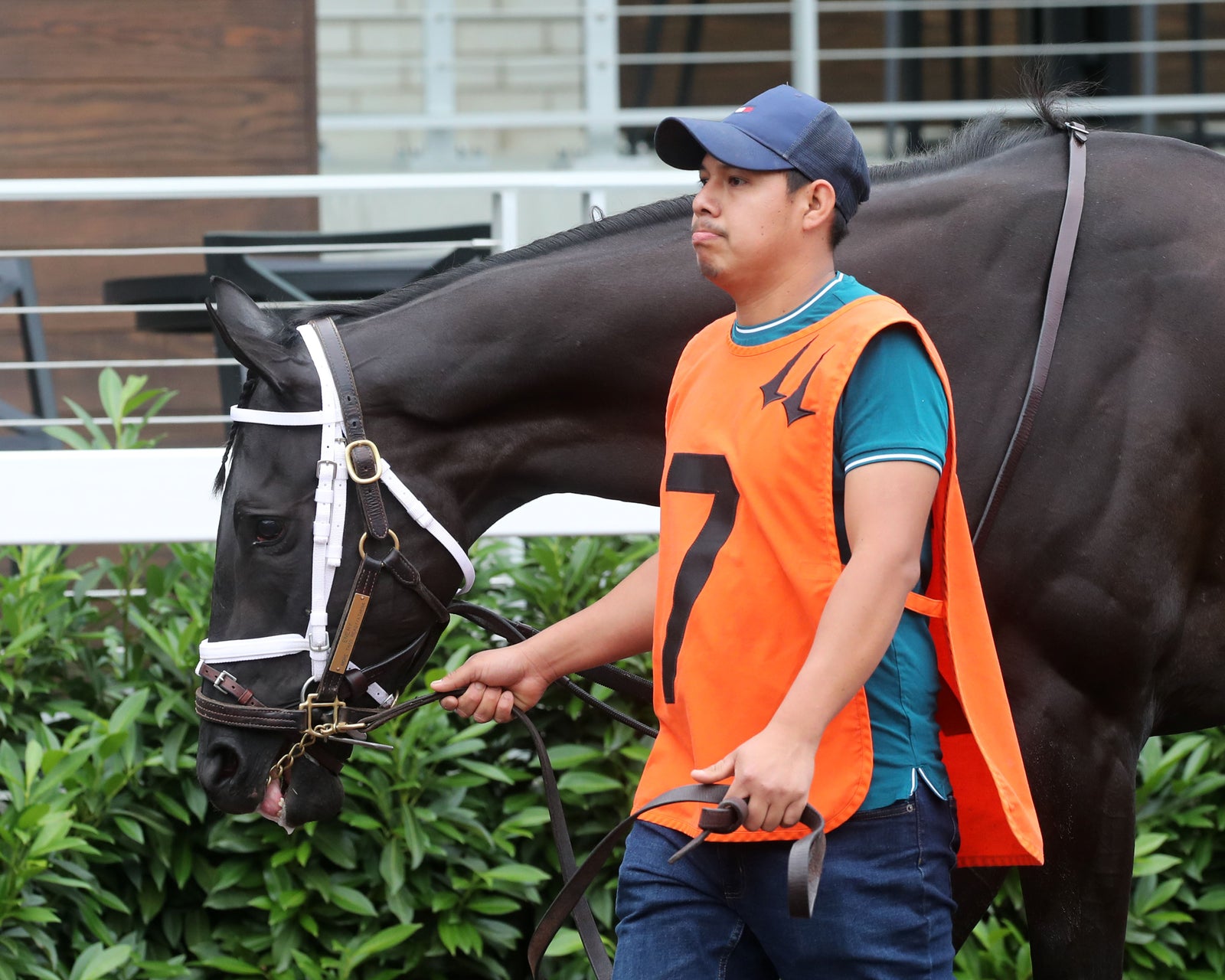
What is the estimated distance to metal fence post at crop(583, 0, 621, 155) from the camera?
24.8 feet

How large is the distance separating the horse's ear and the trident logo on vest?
936mm

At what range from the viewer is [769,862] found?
1724 mm

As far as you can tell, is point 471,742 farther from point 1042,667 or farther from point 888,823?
point 888,823

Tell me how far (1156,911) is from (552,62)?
18.7 feet

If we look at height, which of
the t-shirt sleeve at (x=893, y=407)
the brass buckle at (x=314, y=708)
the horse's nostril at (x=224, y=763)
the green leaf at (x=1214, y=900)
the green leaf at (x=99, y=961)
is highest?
the t-shirt sleeve at (x=893, y=407)

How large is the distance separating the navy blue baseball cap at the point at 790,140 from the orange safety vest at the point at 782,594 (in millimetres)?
175

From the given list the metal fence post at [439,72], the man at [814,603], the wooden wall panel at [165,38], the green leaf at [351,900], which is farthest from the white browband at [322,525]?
the metal fence post at [439,72]

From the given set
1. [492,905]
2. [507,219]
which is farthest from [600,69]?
[492,905]

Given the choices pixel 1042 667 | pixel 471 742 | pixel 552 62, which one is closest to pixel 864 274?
pixel 1042 667

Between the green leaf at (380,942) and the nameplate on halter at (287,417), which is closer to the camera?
the nameplate on halter at (287,417)

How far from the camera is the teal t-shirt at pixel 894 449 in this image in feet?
5.40

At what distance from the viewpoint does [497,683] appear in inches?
88.6

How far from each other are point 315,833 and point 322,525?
4.65ft

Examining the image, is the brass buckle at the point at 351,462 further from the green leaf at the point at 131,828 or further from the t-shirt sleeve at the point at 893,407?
the green leaf at the point at 131,828
